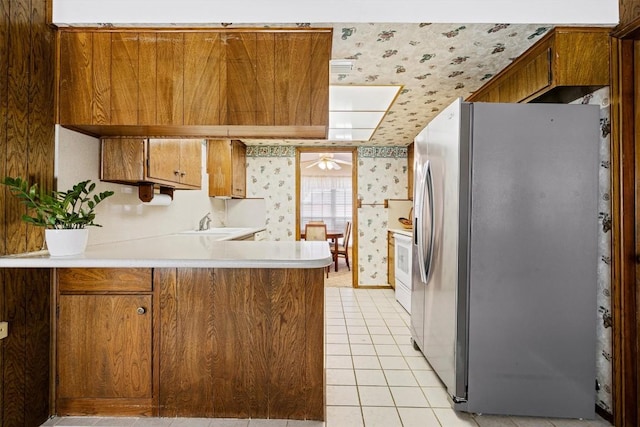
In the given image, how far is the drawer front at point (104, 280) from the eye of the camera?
6.05ft

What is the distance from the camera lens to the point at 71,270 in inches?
72.7

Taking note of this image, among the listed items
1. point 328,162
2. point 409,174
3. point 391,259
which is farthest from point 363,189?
point 328,162

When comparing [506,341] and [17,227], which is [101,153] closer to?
[17,227]

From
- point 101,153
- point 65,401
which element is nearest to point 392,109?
point 101,153

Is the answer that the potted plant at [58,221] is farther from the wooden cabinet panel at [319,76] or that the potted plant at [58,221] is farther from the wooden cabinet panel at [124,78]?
the wooden cabinet panel at [319,76]

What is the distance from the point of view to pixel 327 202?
9.05 metres

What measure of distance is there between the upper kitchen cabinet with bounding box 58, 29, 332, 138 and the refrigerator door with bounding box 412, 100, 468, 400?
790 millimetres

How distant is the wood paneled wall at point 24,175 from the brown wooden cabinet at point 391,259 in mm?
3840

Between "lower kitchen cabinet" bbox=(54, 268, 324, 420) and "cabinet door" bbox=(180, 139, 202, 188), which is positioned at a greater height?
"cabinet door" bbox=(180, 139, 202, 188)

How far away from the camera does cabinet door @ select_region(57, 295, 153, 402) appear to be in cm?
186

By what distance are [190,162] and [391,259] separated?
3147 mm

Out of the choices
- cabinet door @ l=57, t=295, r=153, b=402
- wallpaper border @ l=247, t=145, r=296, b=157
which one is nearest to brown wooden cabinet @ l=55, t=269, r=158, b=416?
cabinet door @ l=57, t=295, r=153, b=402

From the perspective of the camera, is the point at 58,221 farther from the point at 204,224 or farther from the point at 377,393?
the point at 204,224

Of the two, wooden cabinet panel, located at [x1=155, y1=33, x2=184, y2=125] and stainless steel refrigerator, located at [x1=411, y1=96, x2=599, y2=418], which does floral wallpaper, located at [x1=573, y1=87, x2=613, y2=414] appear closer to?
stainless steel refrigerator, located at [x1=411, y1=96, x2=599, y2=418]
